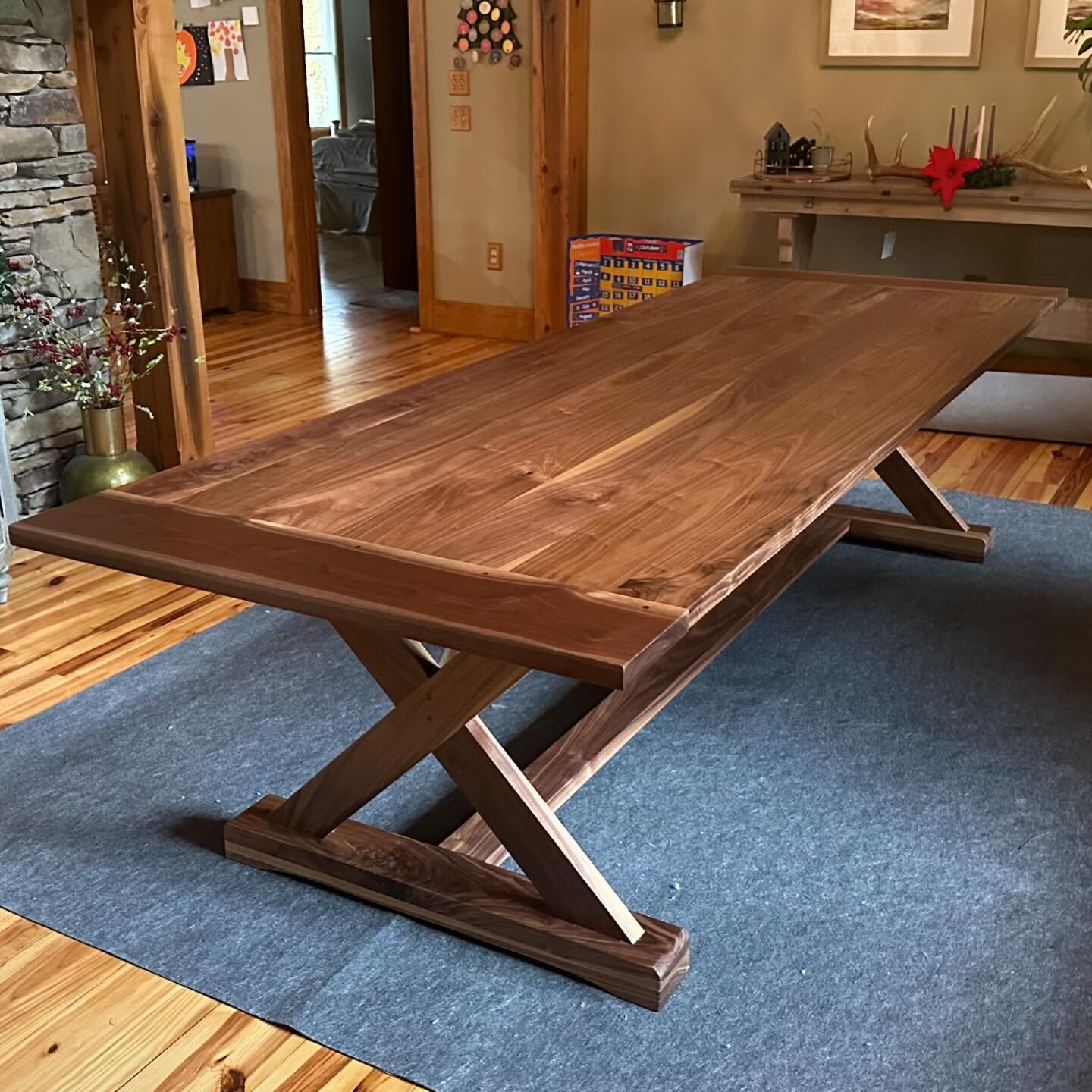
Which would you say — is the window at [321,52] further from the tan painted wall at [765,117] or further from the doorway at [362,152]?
the tan painted wall at [765,117]

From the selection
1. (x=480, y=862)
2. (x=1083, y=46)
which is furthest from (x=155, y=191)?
(x=1083, y=46)

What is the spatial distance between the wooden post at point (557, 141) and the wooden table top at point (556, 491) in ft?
9.71

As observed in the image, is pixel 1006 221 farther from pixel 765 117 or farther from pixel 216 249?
pixel 216 249

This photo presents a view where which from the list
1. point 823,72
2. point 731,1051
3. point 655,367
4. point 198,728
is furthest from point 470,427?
point 823,72

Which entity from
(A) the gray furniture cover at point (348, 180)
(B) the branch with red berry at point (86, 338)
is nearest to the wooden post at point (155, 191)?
(B) the branch with red berry at point (86, 338)

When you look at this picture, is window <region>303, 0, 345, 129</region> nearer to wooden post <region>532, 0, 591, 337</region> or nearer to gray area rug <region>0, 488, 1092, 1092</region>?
wooden post <region>532, 0, 591, 337</region>

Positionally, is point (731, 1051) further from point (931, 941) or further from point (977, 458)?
point (977, 458)

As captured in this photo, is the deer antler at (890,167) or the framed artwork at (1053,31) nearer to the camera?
the framed artwork at (1053,31)

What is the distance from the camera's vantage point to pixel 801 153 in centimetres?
508

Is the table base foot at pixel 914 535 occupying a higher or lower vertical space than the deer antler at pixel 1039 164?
lower

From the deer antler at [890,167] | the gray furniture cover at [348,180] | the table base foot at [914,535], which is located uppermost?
the deer antler at [890,167]

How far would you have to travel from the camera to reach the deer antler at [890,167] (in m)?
4.79

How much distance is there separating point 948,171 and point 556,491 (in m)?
3.30

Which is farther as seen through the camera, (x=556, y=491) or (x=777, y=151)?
(x=777, y=151)
